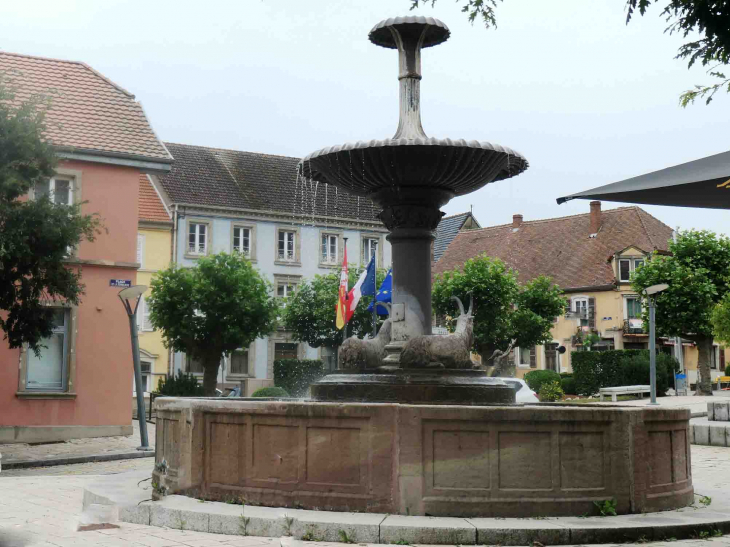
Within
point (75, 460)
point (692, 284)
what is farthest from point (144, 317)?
point (75, 460)

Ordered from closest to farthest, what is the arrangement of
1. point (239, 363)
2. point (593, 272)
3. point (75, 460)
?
point (75, 460), point (239, 363), point (593, 272)

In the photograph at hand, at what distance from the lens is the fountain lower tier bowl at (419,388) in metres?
9.95

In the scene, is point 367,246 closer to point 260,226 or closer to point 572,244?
point 260,226

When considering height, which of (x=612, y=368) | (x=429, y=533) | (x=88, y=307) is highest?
(x=88, y=307)

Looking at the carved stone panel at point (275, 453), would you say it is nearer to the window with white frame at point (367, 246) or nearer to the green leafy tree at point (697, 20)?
the green leafy tree at point (697, 20)

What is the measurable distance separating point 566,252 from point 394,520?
57.4m

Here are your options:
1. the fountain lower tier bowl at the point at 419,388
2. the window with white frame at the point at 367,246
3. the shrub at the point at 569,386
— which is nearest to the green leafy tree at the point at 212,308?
the shrub at the point at 569,386

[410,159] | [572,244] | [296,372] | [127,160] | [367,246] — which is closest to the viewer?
[410,159]

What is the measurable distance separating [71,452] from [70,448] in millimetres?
957

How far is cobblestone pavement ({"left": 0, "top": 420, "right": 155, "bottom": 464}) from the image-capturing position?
18.9 meters

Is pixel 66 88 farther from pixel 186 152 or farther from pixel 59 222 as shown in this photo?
pixel 186 152

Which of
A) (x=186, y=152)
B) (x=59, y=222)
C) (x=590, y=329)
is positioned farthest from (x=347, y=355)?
(x=590, y=329)

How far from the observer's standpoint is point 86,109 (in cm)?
2470

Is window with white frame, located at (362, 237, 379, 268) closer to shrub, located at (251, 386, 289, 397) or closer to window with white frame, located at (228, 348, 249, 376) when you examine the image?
window with white frame, located at (228, 348, 249, 376)
